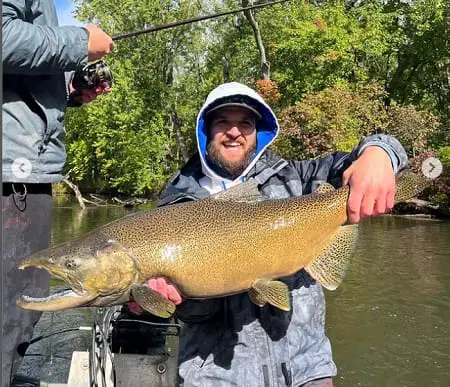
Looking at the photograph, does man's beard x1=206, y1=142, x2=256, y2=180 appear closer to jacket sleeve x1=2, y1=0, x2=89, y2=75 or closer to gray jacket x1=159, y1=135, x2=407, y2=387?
gray jacket x1=159, y1=135, x2=407, y2=387

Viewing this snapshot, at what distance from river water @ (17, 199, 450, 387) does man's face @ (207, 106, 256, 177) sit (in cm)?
300

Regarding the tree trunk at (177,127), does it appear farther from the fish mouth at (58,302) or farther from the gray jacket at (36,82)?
the fish mouth at (58,302)

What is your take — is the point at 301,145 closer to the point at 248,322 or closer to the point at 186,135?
the point at 186,135

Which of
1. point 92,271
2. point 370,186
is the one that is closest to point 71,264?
point 92,271

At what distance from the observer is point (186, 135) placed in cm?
3838

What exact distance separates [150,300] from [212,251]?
1.15 feet

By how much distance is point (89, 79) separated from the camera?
3.65 meters

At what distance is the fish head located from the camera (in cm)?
236

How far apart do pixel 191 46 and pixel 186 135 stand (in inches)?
237

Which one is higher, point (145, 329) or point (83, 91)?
point (83, 91)

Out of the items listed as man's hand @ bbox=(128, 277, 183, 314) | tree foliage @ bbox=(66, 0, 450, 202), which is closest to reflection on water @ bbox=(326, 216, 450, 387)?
man's hand @ bbox=(128, 277, 183, 314)

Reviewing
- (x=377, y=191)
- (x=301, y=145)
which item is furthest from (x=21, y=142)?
(x=301, y=145)

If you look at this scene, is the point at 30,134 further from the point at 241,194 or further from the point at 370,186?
the point at 370,186

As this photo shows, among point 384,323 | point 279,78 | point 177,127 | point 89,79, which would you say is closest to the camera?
point 89,79
